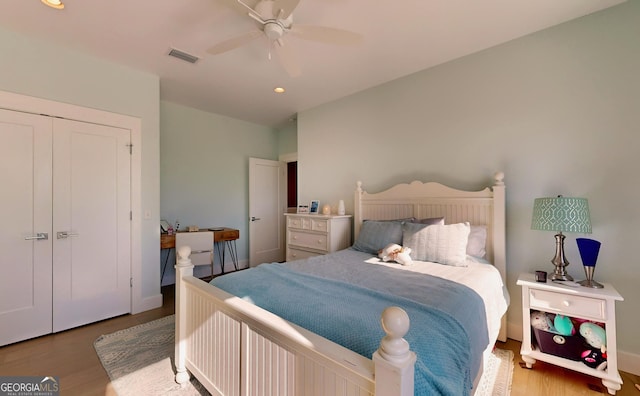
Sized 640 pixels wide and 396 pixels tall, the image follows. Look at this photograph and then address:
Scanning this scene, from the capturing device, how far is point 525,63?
2396mm

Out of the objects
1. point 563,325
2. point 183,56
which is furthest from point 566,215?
point 183,56

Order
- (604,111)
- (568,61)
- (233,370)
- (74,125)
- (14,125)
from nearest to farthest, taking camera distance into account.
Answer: (233,370) → (604,111) → (568,61) → (14,125) → (74,125)

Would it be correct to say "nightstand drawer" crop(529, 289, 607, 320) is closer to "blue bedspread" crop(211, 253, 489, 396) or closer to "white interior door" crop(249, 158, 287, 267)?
"blue bedspread" crop(211, 253, 489, 396)

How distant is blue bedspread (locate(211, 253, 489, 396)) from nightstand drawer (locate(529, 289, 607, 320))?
2.45 feet

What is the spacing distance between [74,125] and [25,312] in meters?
1.78

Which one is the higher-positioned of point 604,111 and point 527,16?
point 527,16

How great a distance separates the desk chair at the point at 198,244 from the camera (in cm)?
369

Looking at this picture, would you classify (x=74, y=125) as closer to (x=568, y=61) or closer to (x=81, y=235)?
(x=81, y=235)

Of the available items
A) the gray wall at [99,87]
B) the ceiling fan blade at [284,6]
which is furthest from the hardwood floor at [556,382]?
the gray wall at [99,87]

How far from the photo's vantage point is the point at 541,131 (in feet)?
7.59

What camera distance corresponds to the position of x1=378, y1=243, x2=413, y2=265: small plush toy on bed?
2227mm

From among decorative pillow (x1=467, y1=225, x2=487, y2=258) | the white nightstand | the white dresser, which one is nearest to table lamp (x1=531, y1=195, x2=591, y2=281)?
the white nightstand

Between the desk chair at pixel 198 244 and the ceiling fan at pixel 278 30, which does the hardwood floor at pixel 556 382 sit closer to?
the ceiling fan at pixel 278 30

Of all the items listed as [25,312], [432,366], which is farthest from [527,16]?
[25,312]
